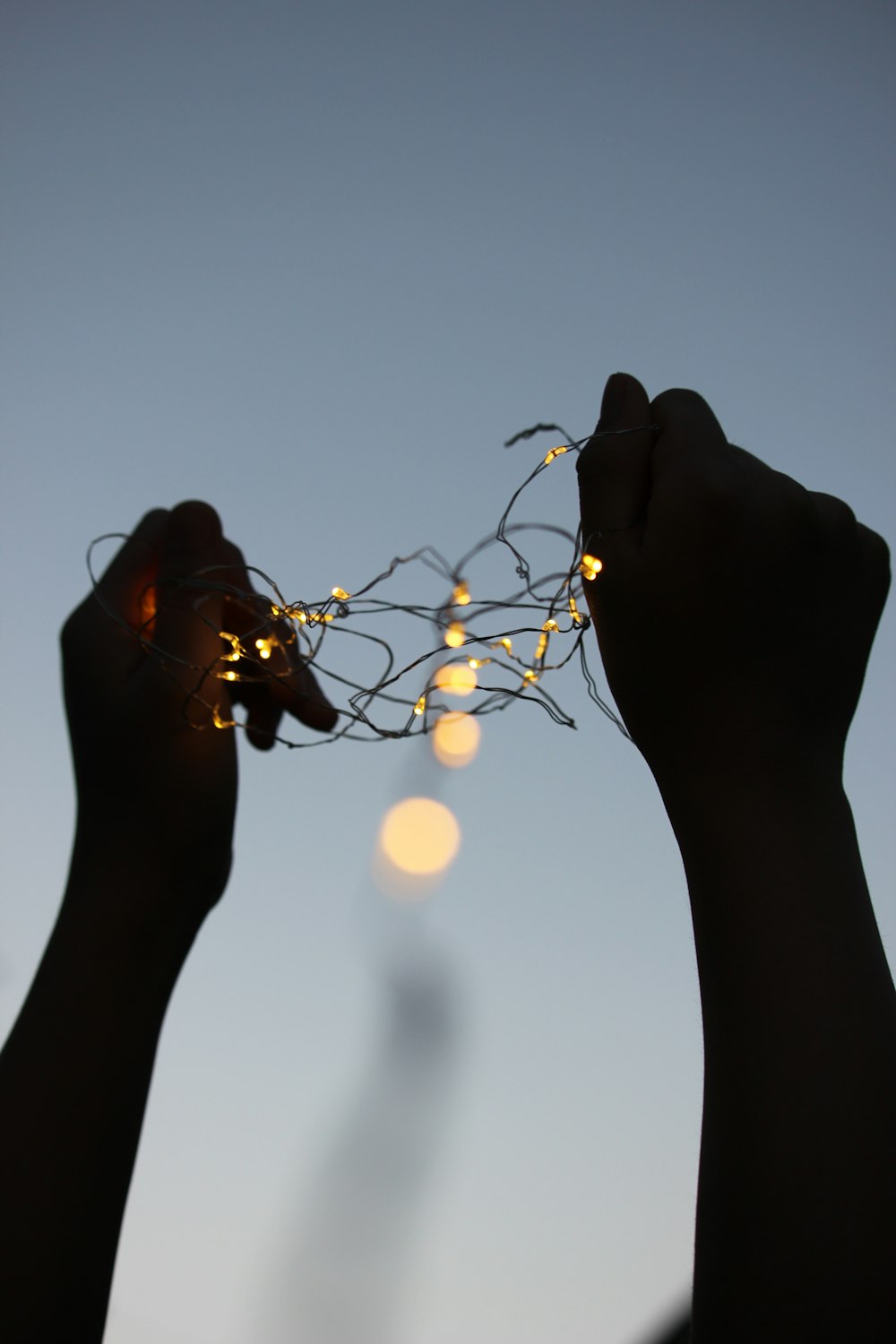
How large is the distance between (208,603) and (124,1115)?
58cm

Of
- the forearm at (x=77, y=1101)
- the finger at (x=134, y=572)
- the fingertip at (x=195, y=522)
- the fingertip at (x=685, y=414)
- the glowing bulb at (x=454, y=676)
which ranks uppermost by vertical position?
the fingertip at (x=195, y=522)

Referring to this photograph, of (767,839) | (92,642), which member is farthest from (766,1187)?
(92,642)

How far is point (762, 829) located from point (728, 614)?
0.14 metres

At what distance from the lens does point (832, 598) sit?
0.62 metres

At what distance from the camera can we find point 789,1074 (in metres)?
0.45

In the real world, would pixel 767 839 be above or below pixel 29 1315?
above

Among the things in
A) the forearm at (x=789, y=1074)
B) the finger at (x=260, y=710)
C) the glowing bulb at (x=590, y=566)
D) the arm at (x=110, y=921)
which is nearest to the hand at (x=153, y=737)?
the arm at (x=110, y=921)

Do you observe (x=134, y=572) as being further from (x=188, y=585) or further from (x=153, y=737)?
(x=153, y=737)

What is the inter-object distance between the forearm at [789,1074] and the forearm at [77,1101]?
17.8 inches

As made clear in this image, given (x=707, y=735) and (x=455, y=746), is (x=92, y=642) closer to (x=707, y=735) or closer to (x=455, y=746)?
(x=455, y=746)

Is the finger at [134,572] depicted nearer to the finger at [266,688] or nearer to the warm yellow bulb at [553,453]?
the finger at [266,688]

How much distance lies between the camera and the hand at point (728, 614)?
1.91 ft

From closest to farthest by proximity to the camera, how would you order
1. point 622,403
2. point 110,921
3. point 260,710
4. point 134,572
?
point 622,403
point 110,921
point 134,572
point 260,710

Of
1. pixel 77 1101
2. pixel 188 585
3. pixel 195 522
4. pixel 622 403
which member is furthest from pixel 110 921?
pixel 622 403
